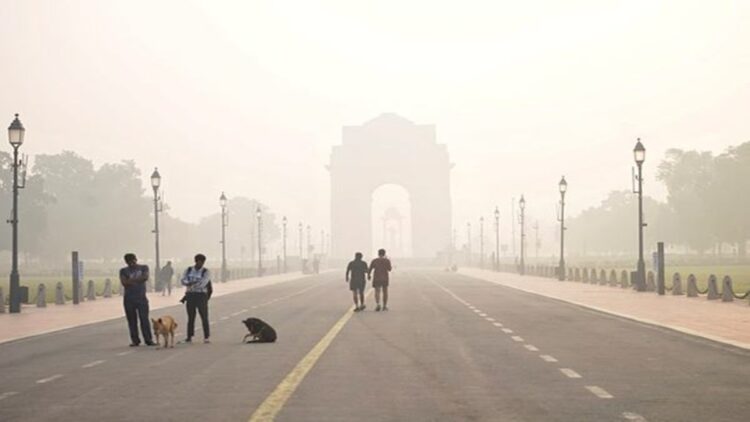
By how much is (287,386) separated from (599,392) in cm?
364

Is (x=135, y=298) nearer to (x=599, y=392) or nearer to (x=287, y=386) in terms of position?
(x=287, y=386)

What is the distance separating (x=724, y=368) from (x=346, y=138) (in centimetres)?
16590

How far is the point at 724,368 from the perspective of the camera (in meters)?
15.7

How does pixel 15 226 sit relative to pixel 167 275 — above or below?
above

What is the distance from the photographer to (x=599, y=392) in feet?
42.3

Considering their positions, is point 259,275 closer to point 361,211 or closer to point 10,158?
point 10,158

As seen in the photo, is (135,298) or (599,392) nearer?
(599,392)

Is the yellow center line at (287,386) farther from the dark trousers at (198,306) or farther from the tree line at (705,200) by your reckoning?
the tree line at (705,200)

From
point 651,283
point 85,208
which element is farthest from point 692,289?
point 85,208

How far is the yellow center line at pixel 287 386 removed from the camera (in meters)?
11.1

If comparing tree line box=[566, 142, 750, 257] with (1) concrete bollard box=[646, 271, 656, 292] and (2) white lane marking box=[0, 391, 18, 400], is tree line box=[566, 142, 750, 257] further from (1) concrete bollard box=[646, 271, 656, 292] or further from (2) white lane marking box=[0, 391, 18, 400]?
(2) white lane marking box=[0, 391, 18, 400]

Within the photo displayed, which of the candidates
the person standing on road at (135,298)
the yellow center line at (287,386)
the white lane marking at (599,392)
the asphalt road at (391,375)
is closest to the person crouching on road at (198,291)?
the asphalt road at (391,375)

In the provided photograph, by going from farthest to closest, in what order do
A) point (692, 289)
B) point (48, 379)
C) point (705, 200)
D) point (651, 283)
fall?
point (705, 200)
point (651, 283)
point (692, 289)
point (48, 379)

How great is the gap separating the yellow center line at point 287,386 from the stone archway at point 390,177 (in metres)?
158
